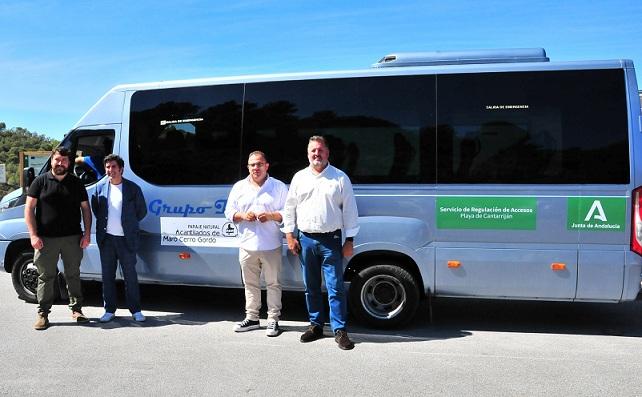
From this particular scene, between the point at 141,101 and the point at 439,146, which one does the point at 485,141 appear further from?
the point at 141,101

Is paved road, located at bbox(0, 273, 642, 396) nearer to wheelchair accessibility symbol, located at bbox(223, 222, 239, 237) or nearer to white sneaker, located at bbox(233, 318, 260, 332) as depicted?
white sneaker, located at bbox(233, 318, 260, 332)

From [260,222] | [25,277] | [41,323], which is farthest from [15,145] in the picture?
[260,222]

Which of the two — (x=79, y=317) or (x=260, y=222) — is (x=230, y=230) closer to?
(x=260, y=222)

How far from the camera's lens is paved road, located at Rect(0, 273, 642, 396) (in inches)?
150

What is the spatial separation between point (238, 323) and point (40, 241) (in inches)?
86.8

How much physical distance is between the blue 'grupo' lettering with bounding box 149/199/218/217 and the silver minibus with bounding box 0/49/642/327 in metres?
0.02

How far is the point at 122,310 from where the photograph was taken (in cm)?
619

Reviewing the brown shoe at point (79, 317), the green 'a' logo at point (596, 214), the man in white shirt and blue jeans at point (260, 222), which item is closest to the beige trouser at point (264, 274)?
the man in white shirt and blue jeans at point (260, 222)

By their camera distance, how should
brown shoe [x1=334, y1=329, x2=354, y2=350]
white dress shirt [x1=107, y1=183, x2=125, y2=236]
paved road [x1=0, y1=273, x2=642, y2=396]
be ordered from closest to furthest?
paved road [x1=0, y1=273, x2=642, y2=396] < brown shoe [x1=334, y1=329, x2=354, y2=350] < white dress shirt [x1=107, y1=183, x2=125, y2=236]

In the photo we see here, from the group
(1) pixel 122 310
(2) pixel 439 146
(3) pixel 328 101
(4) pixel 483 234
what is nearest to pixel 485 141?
(2) pixel 439 146

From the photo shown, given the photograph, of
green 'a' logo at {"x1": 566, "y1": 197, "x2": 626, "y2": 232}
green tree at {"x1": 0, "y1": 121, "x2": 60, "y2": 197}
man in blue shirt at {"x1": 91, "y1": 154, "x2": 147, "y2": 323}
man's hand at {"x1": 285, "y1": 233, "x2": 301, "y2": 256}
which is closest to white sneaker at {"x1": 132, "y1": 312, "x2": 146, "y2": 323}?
man in blue shirt at {"x1": 91, "y1": 154, "x2": 147, "y2": 323}

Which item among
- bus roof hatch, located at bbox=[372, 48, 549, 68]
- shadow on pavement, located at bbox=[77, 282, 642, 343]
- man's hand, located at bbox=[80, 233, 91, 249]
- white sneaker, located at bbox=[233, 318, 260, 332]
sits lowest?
shadow on pavement, located at bbox=[77, 282, 642, 343]

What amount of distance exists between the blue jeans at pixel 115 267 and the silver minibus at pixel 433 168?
31 cm

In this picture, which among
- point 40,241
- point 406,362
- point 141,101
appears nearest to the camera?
point 406,362
